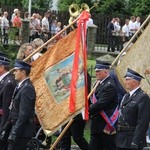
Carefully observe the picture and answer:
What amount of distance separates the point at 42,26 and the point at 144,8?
1662 centimetres

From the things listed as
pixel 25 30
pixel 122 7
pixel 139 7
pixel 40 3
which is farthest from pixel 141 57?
pixel 40 3

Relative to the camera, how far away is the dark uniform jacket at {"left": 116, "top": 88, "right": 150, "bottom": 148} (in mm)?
8656

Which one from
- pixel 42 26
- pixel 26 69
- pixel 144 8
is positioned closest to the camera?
pixel 26 69

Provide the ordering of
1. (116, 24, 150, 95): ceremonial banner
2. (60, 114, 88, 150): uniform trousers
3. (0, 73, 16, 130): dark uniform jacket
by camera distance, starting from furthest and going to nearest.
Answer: (60, 114, 88, 150): uniform trousers → (116, 24, 150, 95): ceremonial banner → (0, 73, 16, 130): dark uniform jacket

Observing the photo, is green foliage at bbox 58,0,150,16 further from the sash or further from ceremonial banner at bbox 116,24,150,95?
the sash

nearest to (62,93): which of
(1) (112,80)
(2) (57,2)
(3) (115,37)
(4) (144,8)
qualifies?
(1) (112,80)

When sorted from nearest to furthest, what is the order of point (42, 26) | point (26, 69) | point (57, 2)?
point (26, 69) < point (42, 26) < point (57, 2)

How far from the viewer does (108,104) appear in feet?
33.2

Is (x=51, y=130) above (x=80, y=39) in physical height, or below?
below

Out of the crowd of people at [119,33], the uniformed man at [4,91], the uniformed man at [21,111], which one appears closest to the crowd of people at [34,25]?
the crowd of people at [119,33]

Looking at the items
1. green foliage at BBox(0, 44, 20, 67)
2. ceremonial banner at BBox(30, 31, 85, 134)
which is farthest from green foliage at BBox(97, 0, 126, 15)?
ceremonial banner at BBox(30, 31, 85, 134)

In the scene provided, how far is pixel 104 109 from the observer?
1016cm

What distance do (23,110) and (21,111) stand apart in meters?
0.03

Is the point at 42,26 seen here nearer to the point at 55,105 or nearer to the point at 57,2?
the point at 55,105
